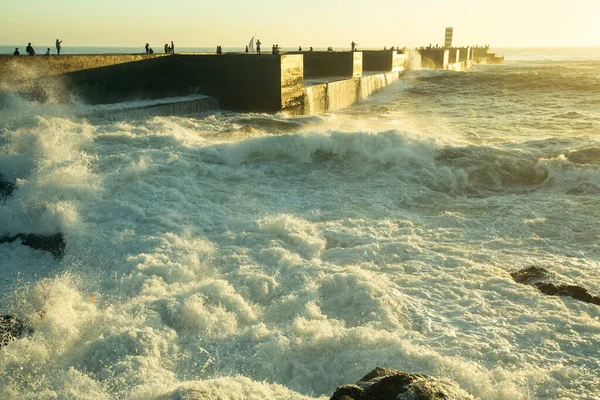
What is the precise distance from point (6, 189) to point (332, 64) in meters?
23.8

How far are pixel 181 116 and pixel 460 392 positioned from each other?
14252 millimetres

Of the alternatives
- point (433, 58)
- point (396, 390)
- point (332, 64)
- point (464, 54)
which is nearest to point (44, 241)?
point (396, 390)

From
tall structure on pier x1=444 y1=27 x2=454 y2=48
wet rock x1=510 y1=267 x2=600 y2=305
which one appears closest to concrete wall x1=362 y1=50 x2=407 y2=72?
wet rock x1=510 y1=267 x2=600 y2=305

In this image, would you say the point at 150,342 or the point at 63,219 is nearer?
the point at 150,342

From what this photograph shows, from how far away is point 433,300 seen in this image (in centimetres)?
548

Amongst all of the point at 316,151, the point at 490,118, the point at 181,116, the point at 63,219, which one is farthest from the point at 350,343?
the point at 490,118

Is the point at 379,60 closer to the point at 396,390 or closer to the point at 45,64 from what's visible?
the point at 45,64

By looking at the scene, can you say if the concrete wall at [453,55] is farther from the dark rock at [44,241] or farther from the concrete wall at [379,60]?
the dark rock at [44,241]

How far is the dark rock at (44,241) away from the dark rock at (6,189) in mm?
1643

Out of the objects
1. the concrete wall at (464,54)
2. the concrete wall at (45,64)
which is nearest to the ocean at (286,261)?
the concrete wall at (45,64)

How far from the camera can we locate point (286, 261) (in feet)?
20.8

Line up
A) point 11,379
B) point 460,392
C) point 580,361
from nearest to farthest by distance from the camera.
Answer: point 460,392
point 11,379
point 580,361

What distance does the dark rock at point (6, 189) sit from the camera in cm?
849

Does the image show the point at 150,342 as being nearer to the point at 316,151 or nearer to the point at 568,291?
the point at 568,291
